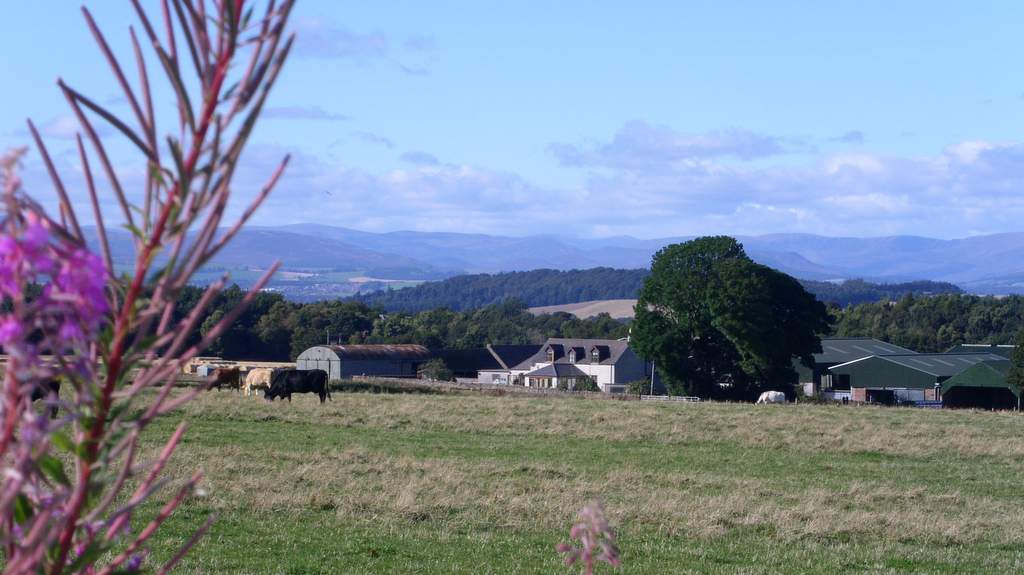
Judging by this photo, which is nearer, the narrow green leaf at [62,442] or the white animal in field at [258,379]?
the narrow green leaf at [62,442]

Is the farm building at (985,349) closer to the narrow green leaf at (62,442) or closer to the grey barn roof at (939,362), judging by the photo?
the grey barn roof at (939,362)

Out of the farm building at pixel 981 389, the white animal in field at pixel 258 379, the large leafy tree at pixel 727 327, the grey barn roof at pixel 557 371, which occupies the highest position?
the large leafy tree at pixel 727 327

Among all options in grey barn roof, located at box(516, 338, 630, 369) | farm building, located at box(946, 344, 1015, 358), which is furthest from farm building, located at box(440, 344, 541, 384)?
farm building, located at box(946, 344, 1015, 358)

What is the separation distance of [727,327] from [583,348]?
3472 centimetres

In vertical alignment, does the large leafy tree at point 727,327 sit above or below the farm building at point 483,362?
above

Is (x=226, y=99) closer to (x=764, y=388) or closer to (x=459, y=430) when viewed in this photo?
(x=459, y=430)

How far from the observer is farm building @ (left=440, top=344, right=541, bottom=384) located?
82.5 m

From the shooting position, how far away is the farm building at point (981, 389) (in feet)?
192

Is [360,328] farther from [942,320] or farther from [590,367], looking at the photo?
[942,320]

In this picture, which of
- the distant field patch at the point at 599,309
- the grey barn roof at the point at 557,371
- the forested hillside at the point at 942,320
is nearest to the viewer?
the grey barn roof at the point at 557,371

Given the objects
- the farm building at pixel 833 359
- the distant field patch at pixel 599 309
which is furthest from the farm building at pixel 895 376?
the distant field patch at pixel 599 309

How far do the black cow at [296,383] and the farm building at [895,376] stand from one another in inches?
1597

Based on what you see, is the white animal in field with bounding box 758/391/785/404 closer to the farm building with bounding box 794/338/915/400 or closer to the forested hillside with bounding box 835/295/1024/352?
the farm building with bounding box 794/338/915/400

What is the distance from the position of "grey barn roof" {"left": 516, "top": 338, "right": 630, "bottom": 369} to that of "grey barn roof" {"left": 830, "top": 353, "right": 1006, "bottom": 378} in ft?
61.9
